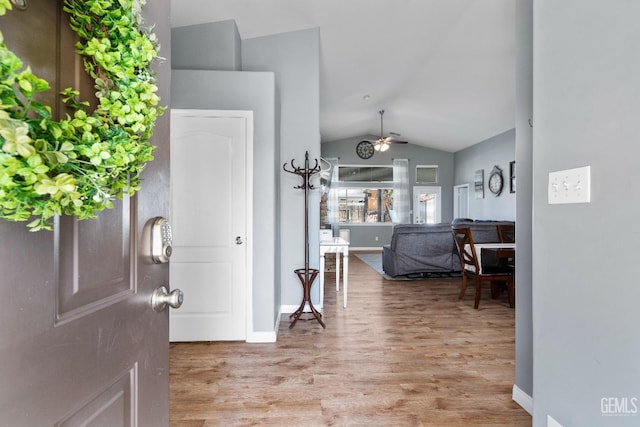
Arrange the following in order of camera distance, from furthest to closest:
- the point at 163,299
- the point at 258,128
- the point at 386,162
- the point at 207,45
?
the point at 386,162
the point at 207,45
the point at 258,128
the point at 163,299

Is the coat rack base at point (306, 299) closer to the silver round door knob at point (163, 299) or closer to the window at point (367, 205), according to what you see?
the silver round door knob at point (163, 299)

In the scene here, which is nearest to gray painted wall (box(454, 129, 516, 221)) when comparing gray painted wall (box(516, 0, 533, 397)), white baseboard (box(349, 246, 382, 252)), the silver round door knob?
white baseboard (box(349, 246, 382, 252))

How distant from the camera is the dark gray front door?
449 mm

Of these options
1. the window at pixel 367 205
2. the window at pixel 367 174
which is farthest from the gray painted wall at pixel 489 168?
the window at pixel 367 205

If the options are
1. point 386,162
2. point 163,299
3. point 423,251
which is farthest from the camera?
point 386,162

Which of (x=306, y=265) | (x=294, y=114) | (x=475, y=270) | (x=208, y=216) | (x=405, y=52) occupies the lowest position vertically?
(x=475, y=270)

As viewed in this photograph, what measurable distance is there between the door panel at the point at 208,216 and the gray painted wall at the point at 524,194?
6.60 feet

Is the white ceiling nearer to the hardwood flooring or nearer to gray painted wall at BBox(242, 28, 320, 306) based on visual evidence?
gray painted wall at BBox(242, 28, 320, 306)

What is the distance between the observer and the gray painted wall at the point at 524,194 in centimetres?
186

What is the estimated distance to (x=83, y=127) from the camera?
1.59ft

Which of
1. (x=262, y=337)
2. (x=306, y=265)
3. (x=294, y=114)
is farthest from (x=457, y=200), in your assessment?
(x=262, y=337)

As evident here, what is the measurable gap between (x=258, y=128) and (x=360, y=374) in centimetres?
218

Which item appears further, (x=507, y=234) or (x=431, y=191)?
(x=431, y=191)

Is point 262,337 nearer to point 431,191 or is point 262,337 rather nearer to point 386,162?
point 386,162
